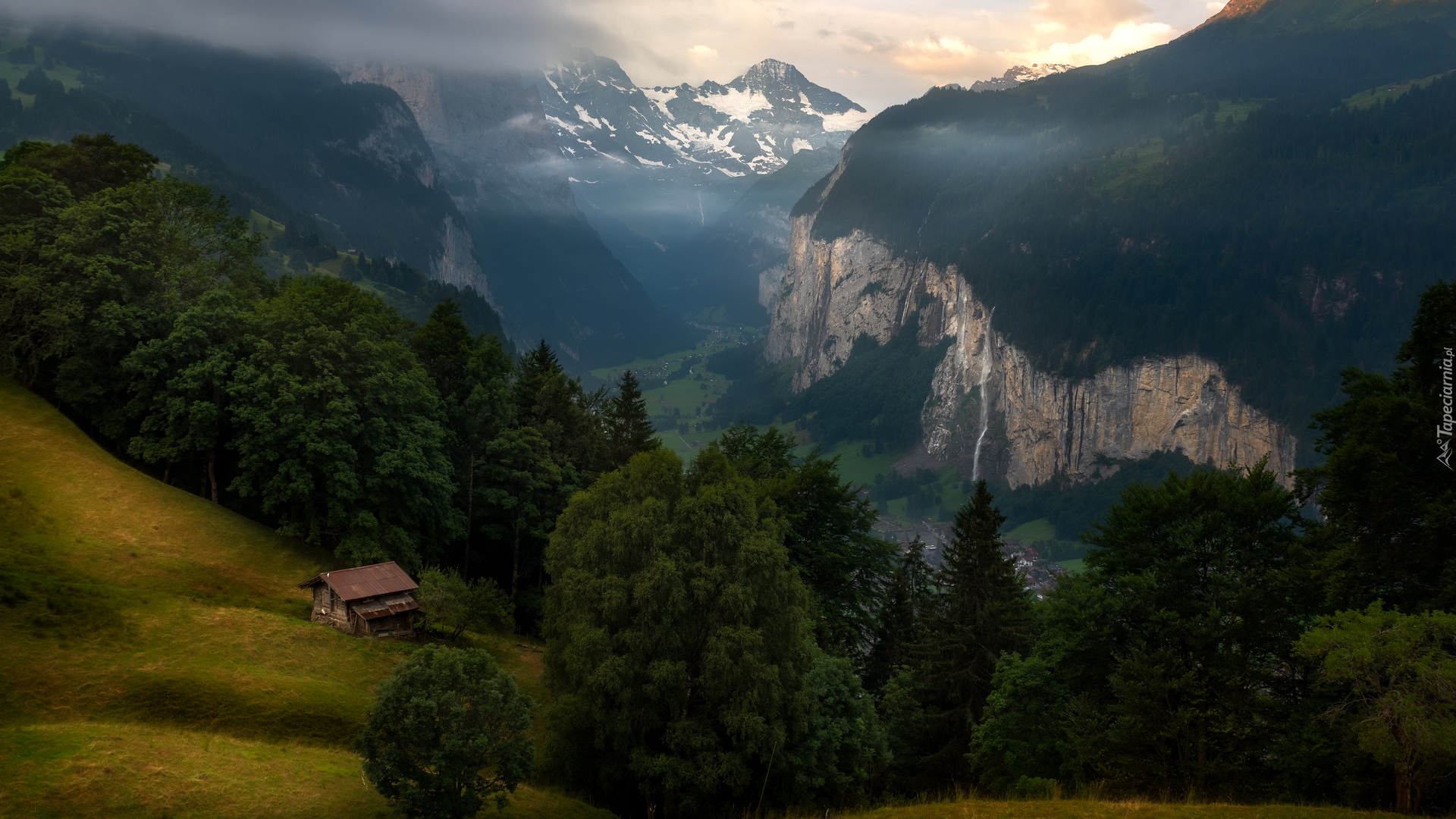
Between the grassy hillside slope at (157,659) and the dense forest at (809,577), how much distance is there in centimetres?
391

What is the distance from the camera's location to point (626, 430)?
72000mm

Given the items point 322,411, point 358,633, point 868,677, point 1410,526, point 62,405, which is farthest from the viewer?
point 868,677

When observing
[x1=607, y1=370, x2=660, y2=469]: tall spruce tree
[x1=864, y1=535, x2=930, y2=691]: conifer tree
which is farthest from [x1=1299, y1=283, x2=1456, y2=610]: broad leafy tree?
[x1=607, y1=370, x2=660, y2=469]: tall spruce tree

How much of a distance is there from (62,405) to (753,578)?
164ft

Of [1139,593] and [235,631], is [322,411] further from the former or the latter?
[1139,593]

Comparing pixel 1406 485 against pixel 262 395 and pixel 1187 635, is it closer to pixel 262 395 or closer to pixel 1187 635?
pixel 1187 635

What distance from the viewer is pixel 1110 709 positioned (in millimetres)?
33781

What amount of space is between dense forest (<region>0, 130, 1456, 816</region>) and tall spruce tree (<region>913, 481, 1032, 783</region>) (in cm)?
20

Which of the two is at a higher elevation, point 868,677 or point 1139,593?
point 1139,593

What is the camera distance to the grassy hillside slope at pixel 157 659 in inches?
1066

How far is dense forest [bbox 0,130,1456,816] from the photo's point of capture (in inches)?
1148

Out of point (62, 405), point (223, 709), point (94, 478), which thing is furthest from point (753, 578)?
point (62, 405)

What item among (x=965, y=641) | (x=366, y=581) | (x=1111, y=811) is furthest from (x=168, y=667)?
(x=965, y=641)

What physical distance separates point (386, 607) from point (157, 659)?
1185cm
